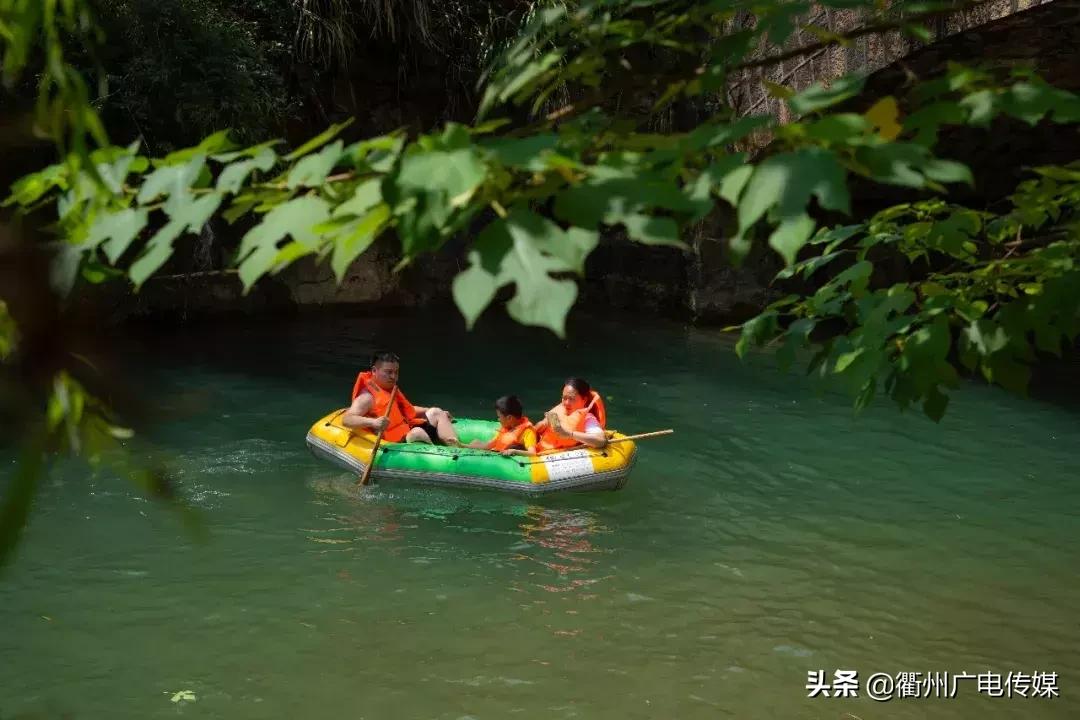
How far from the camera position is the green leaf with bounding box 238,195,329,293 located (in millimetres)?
1388

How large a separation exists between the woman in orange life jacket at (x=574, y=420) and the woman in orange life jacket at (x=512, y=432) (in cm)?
10

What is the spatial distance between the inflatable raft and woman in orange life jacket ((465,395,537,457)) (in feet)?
1.09

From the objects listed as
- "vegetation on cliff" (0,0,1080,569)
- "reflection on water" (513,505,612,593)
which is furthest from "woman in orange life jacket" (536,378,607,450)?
"vegetation on cliff" (0,0,1080,569)

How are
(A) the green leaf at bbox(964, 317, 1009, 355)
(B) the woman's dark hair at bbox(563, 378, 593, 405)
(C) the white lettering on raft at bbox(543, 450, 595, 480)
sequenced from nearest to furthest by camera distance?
(A) the green leaf at bbox(964, 317, 1009, 355)
(C) the white lettering on raft at bbox(543, 450, 595, 480)
(B) the woman's dark hair at bbox(563, 378, 593, 405)

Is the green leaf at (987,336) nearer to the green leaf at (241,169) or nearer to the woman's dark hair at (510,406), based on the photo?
the green leaf at (241,169)

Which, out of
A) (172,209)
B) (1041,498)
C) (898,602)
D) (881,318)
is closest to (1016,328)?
(881,318)

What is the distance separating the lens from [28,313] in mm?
938

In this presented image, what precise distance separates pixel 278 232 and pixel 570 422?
7616 millimetres

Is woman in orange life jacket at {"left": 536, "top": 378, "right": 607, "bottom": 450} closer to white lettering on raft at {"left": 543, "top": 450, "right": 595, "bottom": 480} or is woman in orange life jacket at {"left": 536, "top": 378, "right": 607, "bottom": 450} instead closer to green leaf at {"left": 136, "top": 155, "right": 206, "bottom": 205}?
white lettering on raft at {"left": 543, "top": 450, "right": 595, "bottom": 480}

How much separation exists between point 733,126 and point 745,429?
362 inches

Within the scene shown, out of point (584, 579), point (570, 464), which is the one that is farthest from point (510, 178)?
point (570, 464)

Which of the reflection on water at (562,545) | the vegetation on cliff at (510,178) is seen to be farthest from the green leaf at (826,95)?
the reflection on water at (562,545)

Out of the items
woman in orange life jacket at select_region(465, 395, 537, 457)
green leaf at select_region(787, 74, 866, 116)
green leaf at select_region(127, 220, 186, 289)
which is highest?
green leaf at select_region(787, 74, 866, 116)

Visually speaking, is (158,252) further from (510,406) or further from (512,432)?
(512,432)
